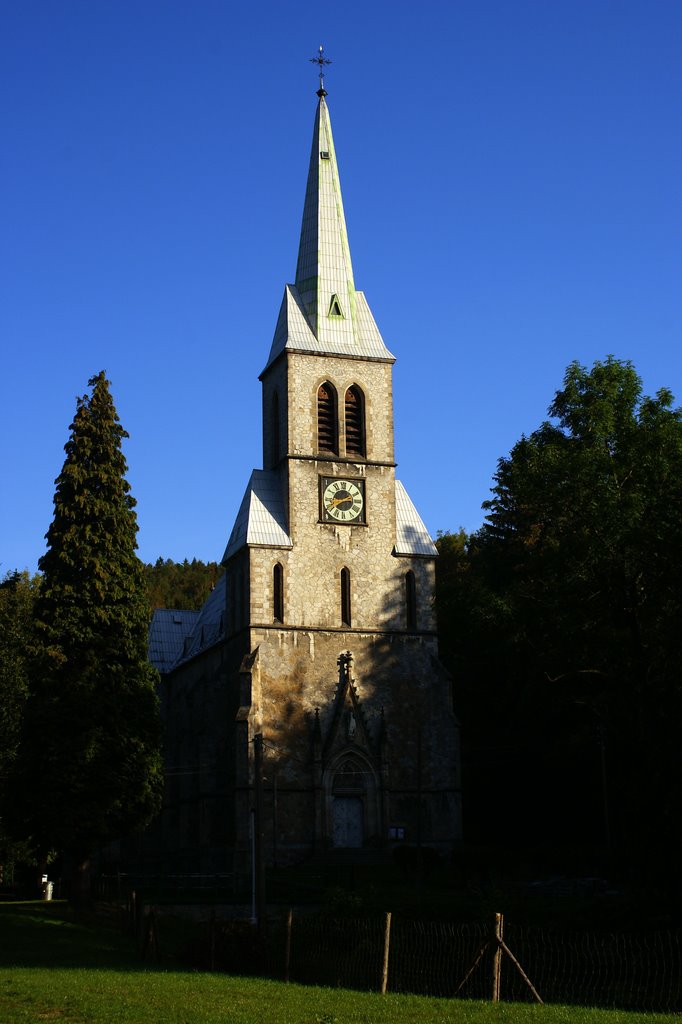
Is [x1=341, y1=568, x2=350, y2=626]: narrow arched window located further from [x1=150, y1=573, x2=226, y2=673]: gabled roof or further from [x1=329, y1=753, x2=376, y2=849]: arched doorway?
[x1=150, y1=573, x2=226, y2=673]: gabled roof

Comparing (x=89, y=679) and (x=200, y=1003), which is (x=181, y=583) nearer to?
(x=89, y=679)

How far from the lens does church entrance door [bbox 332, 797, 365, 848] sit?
161ft

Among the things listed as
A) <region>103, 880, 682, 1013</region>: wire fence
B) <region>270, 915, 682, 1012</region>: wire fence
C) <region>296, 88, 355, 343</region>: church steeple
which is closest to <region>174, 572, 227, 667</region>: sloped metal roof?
<region>296, 88, 355, 343</region>: church steeple

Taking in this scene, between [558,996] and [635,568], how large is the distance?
50.9 feet

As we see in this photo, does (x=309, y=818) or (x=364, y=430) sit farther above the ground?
(x=364, y=430)

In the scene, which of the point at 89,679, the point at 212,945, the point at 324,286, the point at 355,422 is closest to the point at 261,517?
the point at 355,422

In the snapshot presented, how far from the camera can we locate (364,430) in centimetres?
5456

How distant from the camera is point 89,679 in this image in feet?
132

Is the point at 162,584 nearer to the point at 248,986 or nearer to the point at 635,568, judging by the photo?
the point at 635,568

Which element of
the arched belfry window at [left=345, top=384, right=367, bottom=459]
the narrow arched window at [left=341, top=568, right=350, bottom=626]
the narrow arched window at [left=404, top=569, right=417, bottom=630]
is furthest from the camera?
the arched belfry window at [left=345, top=384, right=367, bottom=459]

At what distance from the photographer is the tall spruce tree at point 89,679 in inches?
1542

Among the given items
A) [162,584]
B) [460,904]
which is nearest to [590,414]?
[460,904]

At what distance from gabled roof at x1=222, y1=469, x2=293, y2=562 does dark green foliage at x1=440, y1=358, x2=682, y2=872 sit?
825cm

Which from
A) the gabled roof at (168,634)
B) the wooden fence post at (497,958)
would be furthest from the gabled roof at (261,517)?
the wooden fence post at (497,958)
